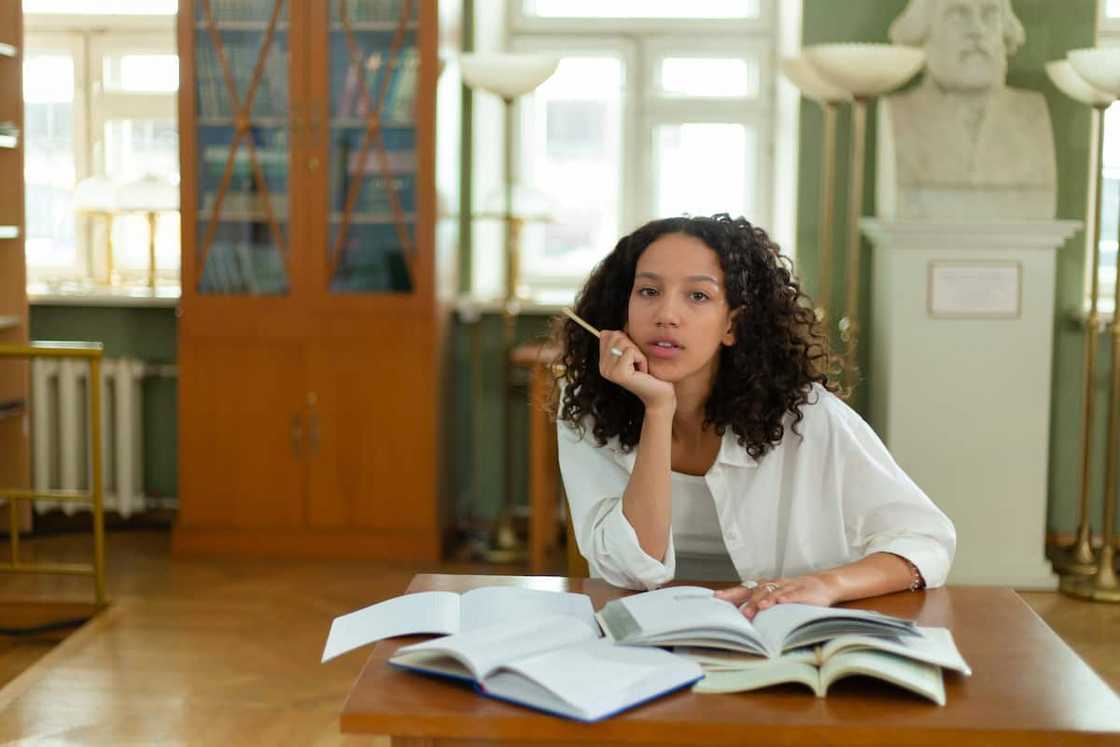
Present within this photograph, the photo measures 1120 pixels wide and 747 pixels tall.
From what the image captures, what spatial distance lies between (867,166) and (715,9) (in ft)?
3.05

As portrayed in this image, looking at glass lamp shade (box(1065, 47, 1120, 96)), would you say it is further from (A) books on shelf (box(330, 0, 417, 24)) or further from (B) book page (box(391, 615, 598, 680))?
(B) book page (box(391, 615, 598, 680))

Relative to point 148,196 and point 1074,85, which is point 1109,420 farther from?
point 148,196

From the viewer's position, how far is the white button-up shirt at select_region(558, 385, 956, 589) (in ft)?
6.38

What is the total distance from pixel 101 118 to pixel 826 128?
269cm

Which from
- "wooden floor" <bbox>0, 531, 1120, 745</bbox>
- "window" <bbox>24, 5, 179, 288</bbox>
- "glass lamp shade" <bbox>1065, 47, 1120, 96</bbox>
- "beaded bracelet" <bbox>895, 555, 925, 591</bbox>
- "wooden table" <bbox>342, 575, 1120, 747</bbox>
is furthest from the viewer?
"window" <bbox>24, 5, 179, 288</bbox>

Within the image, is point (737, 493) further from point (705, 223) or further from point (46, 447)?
point (46, 447)

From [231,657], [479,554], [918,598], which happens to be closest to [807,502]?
[918,598]

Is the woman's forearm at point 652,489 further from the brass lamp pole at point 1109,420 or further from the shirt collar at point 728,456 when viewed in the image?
the brass lamp pole at point 1109,420

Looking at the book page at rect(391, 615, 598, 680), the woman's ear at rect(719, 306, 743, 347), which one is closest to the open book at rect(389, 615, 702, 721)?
the book page at rect(391, 615, 598, 680)

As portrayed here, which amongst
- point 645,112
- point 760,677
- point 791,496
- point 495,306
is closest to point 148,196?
point 495,306

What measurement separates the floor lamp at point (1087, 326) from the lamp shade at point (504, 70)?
62.2 inches

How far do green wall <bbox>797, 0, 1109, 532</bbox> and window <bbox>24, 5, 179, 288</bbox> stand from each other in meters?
2.36

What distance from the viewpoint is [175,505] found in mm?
5113

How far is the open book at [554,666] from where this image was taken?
1.32 metres
